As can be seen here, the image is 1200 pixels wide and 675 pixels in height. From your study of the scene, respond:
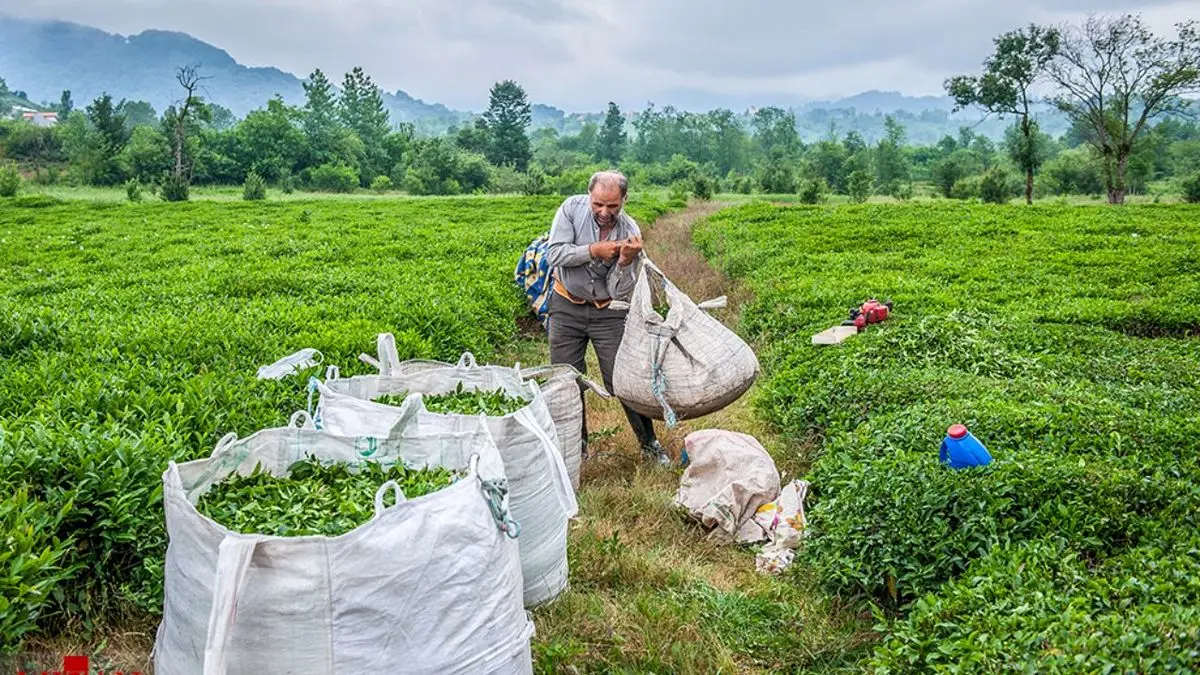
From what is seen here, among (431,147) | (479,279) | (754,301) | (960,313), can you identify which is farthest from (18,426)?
(431,147)

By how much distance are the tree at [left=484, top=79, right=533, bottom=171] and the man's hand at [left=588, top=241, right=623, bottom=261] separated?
69006 mm

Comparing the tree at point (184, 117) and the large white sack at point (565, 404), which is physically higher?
the tree at point (184, 117)

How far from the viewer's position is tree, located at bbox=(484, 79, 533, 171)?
2987 inches

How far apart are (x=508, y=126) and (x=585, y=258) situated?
7652 cm

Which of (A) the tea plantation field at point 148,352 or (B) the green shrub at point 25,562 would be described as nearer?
(B) the green shrub at point 25,562

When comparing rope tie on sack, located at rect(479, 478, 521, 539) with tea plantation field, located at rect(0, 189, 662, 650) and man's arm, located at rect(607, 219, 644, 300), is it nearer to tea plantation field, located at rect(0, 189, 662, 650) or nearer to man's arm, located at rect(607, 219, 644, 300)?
tea plantation field, located at rect(0, 189, 662, 650)

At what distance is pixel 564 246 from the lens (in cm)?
475

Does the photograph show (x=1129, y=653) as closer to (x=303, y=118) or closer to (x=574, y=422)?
(x=574, y=422)

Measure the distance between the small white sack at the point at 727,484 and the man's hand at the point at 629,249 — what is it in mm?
1102

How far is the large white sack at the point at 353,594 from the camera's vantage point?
1.88 m

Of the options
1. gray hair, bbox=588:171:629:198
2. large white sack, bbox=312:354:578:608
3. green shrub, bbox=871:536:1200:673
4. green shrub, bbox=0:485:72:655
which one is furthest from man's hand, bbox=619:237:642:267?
green shrub, bbox=0:485:72:655

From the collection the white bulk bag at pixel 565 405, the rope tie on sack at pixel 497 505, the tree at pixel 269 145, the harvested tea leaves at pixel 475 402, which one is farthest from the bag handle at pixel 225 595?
the tree at pixel 269 145

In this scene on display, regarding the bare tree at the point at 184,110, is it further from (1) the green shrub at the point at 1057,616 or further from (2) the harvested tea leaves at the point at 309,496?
(1) the green shrub at the point at 1057,616

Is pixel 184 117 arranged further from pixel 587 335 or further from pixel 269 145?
pixel 587 335
